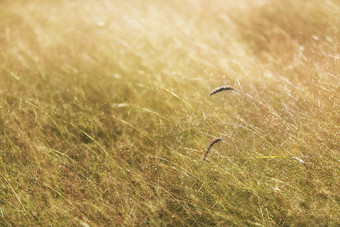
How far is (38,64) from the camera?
9.84 feet

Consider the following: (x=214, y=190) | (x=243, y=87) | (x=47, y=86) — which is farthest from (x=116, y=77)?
(x=214, y=190)

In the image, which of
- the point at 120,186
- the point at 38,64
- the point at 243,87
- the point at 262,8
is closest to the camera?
the point at 120,186

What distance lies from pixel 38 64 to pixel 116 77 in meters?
0.78

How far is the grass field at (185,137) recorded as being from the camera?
4.53 ft

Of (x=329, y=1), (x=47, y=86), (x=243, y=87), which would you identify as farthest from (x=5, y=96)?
(x=329, y=1)

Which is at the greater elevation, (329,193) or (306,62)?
(306,62)

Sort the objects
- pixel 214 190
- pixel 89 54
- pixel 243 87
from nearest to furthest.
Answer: pixel 214 190
pixel 243 87
pixel 89 54

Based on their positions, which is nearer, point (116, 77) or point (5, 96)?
point (5, 96)

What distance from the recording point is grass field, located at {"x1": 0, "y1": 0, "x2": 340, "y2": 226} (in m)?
1.38

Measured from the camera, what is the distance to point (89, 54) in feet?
10.6

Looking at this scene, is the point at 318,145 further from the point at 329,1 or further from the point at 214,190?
the point at 329,1

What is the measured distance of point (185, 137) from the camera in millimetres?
1714

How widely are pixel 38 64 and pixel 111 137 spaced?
1.46 m

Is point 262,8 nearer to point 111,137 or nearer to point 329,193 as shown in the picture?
point 111,137
